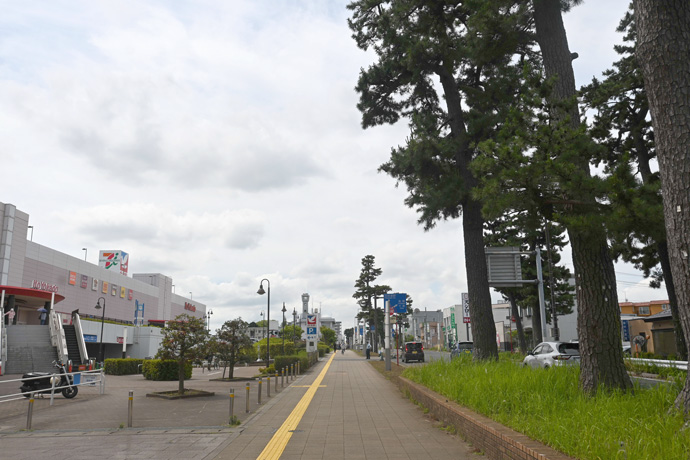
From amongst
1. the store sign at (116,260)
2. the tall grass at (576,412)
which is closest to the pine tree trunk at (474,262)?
the tall grass at (576,412)

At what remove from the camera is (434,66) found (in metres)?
16.5

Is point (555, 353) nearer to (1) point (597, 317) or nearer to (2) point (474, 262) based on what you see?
(2) point (474, 262)

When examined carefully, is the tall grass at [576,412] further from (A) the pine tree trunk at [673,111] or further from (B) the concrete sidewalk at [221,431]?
(B) the concrete sidewalk at [221,431]

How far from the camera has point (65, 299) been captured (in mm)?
53781

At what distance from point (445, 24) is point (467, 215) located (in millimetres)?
Result: 5942

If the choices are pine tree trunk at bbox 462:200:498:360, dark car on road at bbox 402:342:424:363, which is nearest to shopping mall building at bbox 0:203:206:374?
pine tree trunk at bbox 462:200:498:360

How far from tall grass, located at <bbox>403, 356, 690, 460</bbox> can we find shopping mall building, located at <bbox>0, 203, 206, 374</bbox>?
24458 mm

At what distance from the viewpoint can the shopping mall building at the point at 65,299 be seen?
92.5 ft

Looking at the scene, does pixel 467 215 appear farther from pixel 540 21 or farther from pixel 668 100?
pixel 668 100

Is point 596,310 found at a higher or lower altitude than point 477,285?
lower

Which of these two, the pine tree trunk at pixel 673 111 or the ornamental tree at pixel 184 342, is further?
the ornamental tree at pixel 184 342

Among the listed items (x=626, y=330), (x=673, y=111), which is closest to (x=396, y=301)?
(x=626, y=330)

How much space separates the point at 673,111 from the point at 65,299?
58839 millimetres

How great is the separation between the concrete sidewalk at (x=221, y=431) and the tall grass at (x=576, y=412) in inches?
37.9
